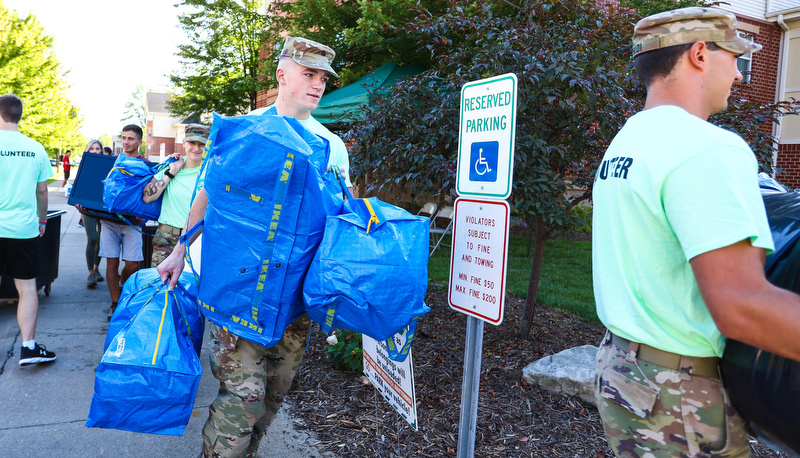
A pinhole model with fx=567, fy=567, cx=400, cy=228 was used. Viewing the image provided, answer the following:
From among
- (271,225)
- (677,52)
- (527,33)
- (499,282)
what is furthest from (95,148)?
(677,52)

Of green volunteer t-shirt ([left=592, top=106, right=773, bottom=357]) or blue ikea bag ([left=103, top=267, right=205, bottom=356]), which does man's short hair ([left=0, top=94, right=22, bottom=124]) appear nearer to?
blue ikea bag ([left=103, top=267, right=205, bottom=356])

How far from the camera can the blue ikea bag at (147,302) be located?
8.26 feet

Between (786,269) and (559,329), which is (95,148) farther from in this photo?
(786,269)

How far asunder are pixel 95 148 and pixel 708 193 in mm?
8490

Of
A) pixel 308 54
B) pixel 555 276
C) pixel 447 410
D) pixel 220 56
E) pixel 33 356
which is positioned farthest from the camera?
pixel 220 56

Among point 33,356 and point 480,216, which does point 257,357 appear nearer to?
point 480,216

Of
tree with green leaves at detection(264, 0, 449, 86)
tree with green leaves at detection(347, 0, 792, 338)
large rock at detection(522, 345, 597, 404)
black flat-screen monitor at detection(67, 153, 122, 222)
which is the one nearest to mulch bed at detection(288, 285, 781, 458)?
large rock at detection(522, 345, 597, 404)

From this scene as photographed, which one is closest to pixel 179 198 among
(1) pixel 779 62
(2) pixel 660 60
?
(2) pixel 660 60

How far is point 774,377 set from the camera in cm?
126

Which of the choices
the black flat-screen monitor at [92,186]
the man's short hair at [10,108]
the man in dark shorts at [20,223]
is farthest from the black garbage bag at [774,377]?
the black flat-screen monitor at [92,186]

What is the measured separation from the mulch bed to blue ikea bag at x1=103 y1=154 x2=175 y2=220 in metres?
2.02

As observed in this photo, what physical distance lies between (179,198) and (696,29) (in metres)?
4.51

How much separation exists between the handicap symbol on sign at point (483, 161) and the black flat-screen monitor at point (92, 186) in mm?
4610

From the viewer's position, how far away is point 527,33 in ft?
13.7
